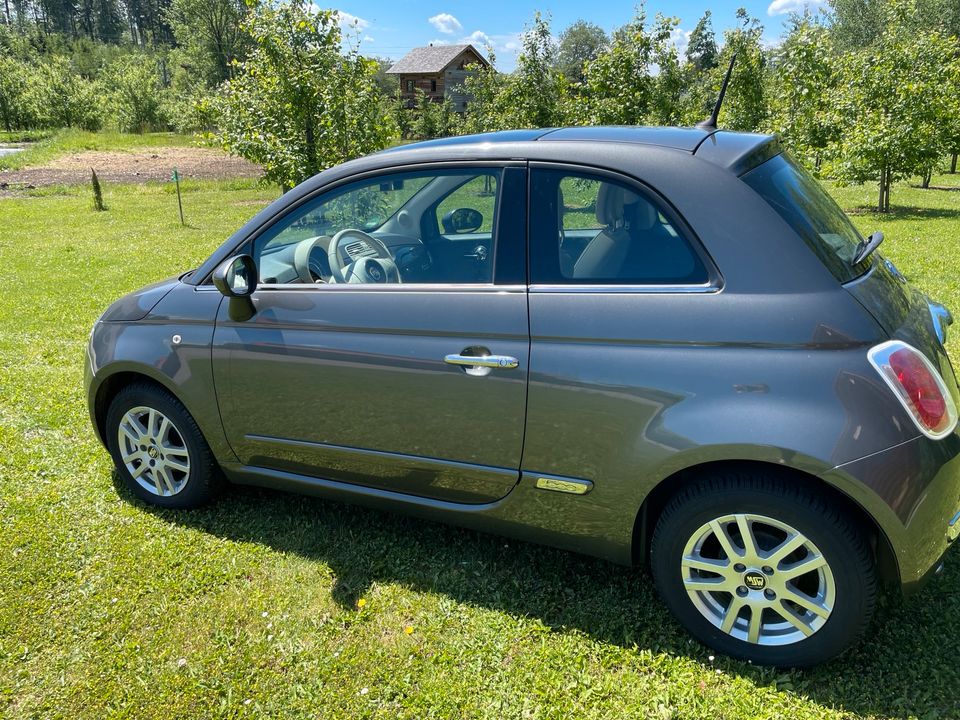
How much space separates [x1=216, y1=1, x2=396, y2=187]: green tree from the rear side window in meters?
7.83

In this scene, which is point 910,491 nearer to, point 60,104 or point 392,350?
point 392,350

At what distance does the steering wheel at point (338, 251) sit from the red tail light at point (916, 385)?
6.27 feet

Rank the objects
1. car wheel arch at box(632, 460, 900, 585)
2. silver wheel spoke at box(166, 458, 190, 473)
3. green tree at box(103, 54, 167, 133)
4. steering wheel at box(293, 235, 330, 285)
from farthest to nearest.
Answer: green tree at box(103, 54, 167, 133)
silver wheel spoke at box(166, 458, 190, 473)
steering wheel at box(293, 235, 330, 285)
car wheel arch at box(632, 460, 900, 585)

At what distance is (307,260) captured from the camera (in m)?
3.35

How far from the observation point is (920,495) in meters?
2.23

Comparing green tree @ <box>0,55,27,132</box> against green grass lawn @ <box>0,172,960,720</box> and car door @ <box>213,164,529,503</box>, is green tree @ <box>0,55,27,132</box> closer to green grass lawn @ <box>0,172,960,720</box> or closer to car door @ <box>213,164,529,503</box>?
green grass lawn @ <box>0,172,960,720</box>

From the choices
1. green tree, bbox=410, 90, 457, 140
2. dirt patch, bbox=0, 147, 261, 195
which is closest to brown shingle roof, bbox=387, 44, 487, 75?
green tree, bbox=410, 90, 457, 140

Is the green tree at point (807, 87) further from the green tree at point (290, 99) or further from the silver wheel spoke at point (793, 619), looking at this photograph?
the silver wheel spoke at point (793, 619)

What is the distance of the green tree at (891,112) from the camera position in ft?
47.8

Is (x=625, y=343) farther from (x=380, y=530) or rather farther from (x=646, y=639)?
(x=380, y=530)

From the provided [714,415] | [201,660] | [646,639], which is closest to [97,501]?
[201,660]

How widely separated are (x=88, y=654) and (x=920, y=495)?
3076mm

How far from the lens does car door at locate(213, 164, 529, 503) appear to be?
2.73 meters

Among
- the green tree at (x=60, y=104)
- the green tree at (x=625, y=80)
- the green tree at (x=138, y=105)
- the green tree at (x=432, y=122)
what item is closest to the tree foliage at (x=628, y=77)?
the green tree at (x=625, y=80)
